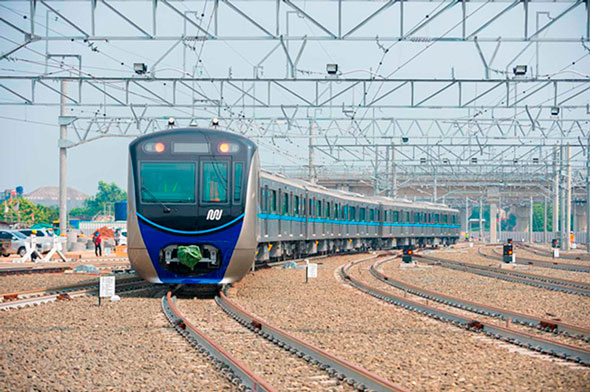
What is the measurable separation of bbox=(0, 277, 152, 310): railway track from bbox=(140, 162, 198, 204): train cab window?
94.3 inches

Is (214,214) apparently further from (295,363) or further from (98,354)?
(295,363)

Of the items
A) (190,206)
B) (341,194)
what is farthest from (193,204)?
(341,194)

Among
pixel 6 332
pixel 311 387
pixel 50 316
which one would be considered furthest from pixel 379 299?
pixel 311 387

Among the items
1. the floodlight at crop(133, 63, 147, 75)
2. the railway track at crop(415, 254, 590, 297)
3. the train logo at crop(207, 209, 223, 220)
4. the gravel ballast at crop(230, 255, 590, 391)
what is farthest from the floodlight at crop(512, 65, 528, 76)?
the train logo at crop(207, 209, 223, 220)

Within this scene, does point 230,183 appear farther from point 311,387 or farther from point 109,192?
point 109,192

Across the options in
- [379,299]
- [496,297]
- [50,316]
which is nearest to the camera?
[50,316]

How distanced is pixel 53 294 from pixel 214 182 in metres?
3.85

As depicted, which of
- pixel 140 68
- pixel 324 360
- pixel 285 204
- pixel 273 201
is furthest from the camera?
pixel 285 204

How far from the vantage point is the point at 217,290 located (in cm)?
1571

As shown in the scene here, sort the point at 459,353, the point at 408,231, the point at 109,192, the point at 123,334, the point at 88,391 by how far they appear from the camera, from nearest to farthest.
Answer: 1. the point at 88,391
2. the point at 459,353
3. the point at 123,334
4. the point at 408,231
5. the point at 109,192

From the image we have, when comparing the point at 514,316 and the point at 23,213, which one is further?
the point at 23,213

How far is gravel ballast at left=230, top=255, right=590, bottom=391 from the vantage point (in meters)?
7.10

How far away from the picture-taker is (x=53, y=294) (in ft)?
48.2

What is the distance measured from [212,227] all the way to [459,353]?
20.4ft
